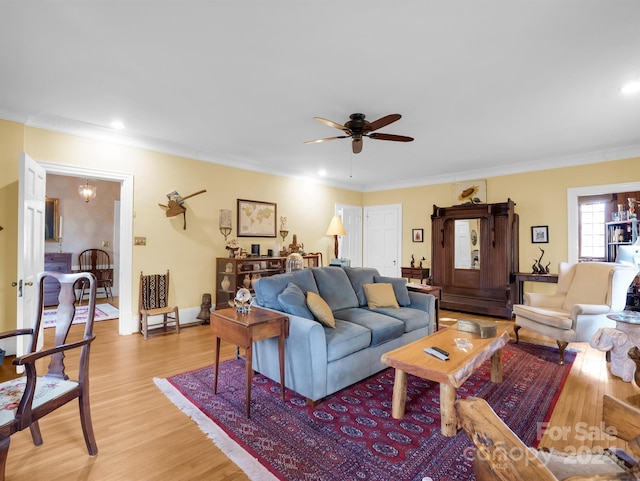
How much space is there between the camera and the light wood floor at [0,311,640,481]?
1762 mm

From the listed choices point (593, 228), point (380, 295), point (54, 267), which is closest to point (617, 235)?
point (593, 228)

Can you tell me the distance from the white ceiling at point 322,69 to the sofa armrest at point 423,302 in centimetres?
208

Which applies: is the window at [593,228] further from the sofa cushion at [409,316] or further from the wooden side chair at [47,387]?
the wooden side chair at [47,387]

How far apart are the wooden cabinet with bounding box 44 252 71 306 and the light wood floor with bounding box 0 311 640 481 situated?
Result: 3.19 metres

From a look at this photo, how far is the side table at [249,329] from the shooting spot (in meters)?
2.29

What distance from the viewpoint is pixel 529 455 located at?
2.76ft

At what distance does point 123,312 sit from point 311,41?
403cm

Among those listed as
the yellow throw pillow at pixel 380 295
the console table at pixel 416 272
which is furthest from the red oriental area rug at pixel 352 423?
the console table at pixel 416 272

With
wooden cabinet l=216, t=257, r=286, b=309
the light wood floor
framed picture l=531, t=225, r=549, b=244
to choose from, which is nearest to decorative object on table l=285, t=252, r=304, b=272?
wooden cabinet l=216, t=257, r=286, b=309

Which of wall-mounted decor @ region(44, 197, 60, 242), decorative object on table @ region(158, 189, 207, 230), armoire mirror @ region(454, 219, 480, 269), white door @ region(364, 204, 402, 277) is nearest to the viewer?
decorative object on table @ region(158, 189, 207, 230)

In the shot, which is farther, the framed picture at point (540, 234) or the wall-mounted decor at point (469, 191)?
the wall-mounted decor at point (469, 191)

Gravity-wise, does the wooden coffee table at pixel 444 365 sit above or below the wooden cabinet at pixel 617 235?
below

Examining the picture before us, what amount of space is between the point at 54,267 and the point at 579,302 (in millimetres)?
8796

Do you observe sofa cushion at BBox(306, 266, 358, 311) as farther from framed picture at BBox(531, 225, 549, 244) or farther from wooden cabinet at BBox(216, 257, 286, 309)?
framed picture at BBox(531, 225, 549, 244)
